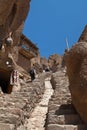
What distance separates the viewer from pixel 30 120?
924cm

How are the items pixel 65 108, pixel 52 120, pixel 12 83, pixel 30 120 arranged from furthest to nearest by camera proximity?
1. pixel 12 83
2. pixel 30 120
3. pixel 65 108
4. pixel 52 120

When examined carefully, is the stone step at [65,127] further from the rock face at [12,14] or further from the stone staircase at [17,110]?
the rock face at [12,14]

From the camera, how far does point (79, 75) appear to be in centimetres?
689

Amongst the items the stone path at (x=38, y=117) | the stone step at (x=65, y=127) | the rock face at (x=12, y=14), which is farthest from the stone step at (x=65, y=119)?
the rock face at (x=12, y=14)

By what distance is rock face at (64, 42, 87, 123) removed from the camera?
6598 millimetres

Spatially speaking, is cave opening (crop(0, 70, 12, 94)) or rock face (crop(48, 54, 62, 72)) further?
rock face (crop(48, 54, 62, 72))

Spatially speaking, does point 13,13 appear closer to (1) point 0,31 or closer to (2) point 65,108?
(1) point 0,31

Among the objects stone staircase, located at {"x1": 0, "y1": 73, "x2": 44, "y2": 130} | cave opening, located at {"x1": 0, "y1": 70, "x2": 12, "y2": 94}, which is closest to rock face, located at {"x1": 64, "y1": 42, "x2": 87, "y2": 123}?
stone staircase, located at {"x1": 0, "y1": 73, "x2": 44, "y2": 130}

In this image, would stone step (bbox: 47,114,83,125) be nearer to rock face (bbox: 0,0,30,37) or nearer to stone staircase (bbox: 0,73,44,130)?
stone staircase (bbox: 0,73,44,130)

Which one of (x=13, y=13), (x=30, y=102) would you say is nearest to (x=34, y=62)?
(x=13, y=13)

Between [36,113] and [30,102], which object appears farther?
[30,102]

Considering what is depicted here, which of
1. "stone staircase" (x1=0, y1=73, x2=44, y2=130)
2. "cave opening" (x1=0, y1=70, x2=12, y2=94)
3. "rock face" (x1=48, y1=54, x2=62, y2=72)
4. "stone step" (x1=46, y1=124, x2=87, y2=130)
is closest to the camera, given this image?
"stone step" (x1=46, y1=124, x2=87, y2=130)

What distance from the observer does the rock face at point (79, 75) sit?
21.6 feet

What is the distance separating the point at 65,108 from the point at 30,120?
184 cm
